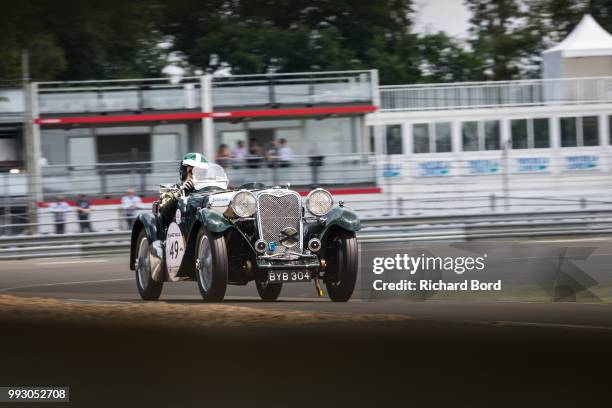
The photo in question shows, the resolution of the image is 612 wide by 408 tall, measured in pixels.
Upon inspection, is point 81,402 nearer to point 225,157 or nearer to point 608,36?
point 225,157

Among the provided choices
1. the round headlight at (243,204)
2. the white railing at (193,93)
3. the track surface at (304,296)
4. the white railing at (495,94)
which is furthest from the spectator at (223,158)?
the round headlight at (243,204)

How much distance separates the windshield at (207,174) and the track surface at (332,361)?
10.3 ft

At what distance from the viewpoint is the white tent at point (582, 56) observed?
3794cm

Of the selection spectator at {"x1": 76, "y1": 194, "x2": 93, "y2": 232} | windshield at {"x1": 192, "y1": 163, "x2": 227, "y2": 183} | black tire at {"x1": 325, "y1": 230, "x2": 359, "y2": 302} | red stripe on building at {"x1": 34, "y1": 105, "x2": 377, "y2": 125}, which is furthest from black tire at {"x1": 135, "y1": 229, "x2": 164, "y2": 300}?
red stripe on building at {"x1": 34, "y1": 105, "x2": 377, "y2": 125}

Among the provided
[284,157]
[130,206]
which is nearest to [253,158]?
[284,157]

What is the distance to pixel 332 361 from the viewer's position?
6.96 metres

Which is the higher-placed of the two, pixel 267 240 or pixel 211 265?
pixel 267 240

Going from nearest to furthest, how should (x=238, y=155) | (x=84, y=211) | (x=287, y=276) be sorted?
1. (x=287, y=276)
2. (x=84, y=211)
3. (x=238, y=155)

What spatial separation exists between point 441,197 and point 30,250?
9.09 meters

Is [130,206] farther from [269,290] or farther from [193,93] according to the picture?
[269,290]

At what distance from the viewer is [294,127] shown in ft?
120

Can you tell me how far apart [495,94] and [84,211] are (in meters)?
16.3

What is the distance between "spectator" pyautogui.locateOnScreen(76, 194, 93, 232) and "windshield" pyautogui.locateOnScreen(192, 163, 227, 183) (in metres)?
14.1

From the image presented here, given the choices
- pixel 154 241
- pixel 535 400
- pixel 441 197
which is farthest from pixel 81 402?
pixel 441 197
